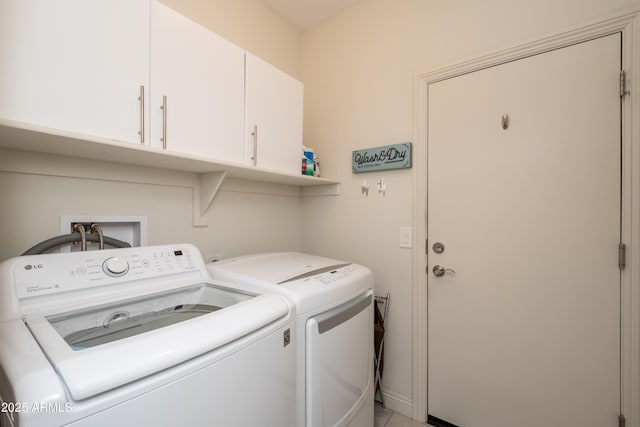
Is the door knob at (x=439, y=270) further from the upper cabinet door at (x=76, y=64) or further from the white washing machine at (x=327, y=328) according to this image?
the upper cabinet door at (x=76, y=64)

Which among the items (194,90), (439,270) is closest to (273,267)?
(194,90)

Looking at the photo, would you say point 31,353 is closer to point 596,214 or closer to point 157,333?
point 157,333

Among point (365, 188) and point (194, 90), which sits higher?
point (194, 90)

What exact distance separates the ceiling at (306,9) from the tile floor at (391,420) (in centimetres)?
292

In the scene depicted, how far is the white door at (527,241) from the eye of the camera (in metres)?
1.39

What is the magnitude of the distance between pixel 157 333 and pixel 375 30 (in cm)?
228

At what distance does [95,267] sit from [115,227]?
44 centimetres

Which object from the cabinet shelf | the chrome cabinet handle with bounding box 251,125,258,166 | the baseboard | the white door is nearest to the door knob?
the white door

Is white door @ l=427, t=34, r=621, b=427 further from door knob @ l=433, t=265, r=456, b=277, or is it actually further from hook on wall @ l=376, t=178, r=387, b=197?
hook on wall @ l=376, t=178, r=387, b=197

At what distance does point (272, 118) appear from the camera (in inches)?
69.2

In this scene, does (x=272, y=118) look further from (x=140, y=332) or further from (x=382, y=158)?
(x=140, y=332)

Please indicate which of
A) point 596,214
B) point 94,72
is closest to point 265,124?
point 94,72

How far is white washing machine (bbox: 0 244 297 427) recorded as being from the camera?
0.56 metres

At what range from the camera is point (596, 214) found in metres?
1.40
